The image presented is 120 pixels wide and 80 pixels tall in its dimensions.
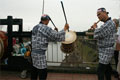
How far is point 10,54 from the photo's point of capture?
17.6ft

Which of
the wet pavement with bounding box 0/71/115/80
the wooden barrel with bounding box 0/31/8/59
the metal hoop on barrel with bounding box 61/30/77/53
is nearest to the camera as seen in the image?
the metal hoop on barrel with bounding box 61/30/77/53

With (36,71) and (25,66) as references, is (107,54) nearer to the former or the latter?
(36,71)

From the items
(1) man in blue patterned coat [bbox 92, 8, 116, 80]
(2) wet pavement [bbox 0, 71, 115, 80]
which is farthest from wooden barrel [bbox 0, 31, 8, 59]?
(1) man in blue patterned coat [bbox 92, 8, 116, 80]

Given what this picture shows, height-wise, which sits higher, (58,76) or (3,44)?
(3,44)

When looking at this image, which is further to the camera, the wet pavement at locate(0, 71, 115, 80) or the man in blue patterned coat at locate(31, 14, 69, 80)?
the wet pavement at locate(0, 71, 115, 80)

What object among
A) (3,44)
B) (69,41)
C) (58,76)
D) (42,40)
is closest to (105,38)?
(69,41)

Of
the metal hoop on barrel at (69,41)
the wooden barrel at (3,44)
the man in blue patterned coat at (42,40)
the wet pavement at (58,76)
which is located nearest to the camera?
the man in blue patterned coat at (42,40)

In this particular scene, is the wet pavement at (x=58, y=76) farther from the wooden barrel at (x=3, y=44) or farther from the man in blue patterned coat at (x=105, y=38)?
the man in blue patterned coat at (x=105, y=38)

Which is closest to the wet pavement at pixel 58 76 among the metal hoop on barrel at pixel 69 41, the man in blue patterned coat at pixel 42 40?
the metal hoop on barrel at pixel 69 41

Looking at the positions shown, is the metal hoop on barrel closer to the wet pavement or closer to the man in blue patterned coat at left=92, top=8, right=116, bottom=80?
the man in blue patterned coat at left=92, top=8, right=116, bottom=80

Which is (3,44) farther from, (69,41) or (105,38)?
(105,38)

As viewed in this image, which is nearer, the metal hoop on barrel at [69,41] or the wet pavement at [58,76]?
the metal hoop on barrel at [69,41]

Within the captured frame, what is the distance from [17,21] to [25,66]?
1257 millimetres

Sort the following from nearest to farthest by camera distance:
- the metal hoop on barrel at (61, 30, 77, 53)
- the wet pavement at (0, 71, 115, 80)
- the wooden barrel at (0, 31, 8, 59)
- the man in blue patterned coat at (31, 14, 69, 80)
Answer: the man in blue patterned coat at (31, 14, 69, 80)
the metal hoop on barrel at (61, 30, 77, 53)
the wooden barrel at (0, 31, 8, 59)
the wet pavement at (0, 71, 115, 80)
